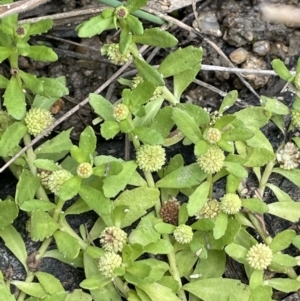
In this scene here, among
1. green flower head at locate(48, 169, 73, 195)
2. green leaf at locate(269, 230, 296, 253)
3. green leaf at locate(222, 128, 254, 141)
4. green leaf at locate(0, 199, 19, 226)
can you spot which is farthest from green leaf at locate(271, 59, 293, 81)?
green leaf at locate(0, 199, 19, 226)

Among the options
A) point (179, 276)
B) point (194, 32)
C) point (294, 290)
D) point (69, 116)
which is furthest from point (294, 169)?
point (69, 116)

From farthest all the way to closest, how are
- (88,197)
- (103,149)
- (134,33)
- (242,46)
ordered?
1. (242,46)
2. (103,149)
3. (134,33)
4. (88,197)

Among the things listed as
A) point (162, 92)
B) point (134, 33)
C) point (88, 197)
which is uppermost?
point (134, 33)

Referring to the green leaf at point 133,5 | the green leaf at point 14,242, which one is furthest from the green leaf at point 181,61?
the green leaf at point 14,242

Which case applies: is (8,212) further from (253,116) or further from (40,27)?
(253,116)

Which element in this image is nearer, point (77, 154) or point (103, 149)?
point (77, 154)

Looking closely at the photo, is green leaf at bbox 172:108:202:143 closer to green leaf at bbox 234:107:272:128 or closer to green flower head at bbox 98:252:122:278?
green leaf at bbox 234:107:272:128

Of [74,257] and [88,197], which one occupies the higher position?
[88,197]

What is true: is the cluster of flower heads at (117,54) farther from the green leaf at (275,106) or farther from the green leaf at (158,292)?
the green leaf at (158,292)

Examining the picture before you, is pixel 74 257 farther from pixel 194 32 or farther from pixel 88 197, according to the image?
pixel 194 32
